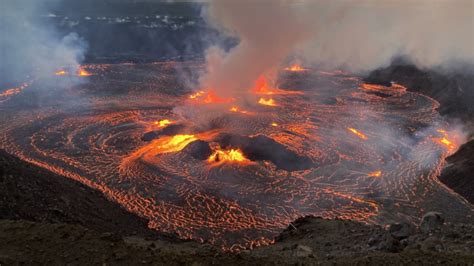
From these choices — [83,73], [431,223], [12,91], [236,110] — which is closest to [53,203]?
[431,223]

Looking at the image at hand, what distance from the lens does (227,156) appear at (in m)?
42.2

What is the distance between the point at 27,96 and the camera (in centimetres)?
6606

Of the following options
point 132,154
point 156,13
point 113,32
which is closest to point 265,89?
point 132,154

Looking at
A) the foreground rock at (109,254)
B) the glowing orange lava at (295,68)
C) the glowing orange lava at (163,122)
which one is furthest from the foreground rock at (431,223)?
the glowing orange lava at (295,68)

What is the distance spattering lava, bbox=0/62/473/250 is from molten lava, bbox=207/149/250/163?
0.21 metres

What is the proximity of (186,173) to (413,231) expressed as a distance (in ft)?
72.4

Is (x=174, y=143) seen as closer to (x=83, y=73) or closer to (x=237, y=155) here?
(x=237, y=155)

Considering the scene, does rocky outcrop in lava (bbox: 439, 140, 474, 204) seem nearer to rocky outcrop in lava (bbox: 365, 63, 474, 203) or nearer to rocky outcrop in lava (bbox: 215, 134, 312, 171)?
rocky outcrop in lava (bbox: 365, 63, 474, 203)

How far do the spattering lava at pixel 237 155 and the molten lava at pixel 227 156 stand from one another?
0.67 feet

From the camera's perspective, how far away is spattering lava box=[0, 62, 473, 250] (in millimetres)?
31953

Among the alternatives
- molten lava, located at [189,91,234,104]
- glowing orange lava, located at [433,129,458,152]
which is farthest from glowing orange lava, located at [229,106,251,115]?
glowing orange lava, located at [433,129,458,152]

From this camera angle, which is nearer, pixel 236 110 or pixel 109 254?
pixel 109 254

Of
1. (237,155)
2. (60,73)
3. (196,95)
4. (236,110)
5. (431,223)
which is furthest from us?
(60,73)

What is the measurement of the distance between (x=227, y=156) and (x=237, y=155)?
117cm
